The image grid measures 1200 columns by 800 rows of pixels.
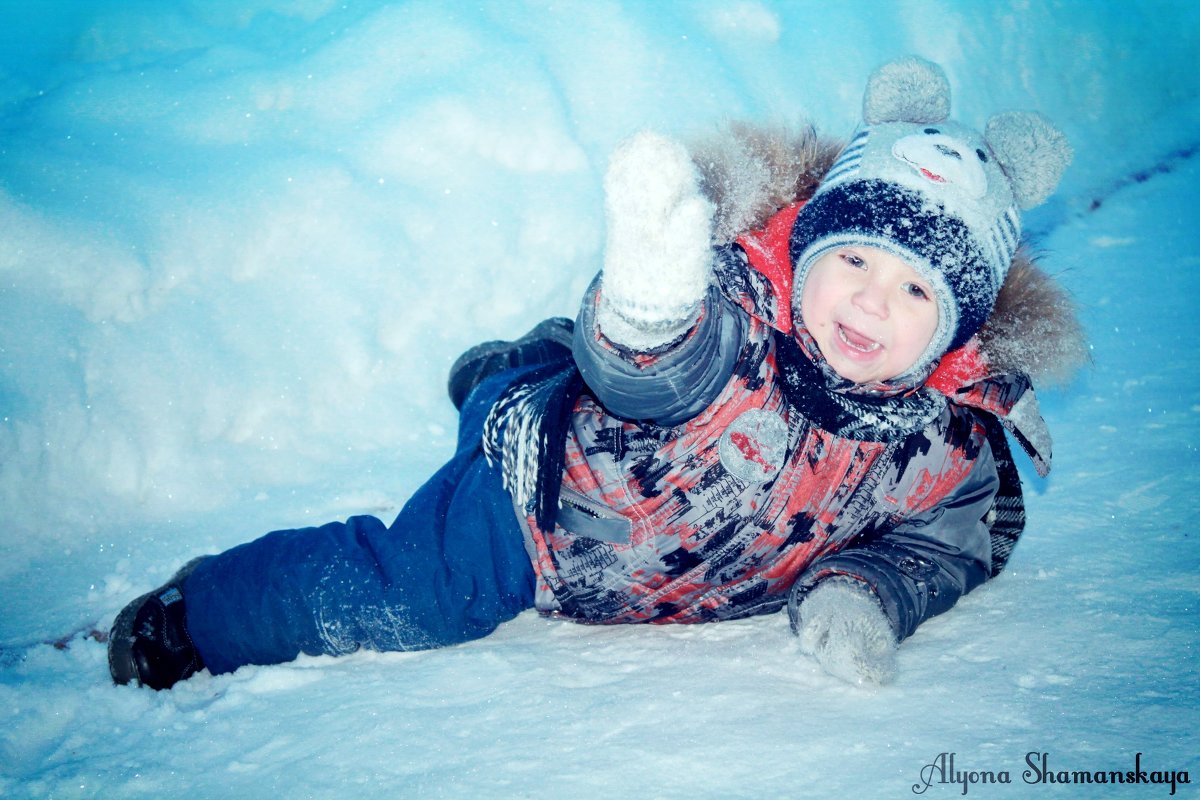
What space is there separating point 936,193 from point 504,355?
3.15 ft

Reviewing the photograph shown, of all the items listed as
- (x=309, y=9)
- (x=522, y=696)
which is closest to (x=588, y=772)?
(x=522, y=696)

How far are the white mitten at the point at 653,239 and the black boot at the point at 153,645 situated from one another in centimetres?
89

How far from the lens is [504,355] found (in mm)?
1708

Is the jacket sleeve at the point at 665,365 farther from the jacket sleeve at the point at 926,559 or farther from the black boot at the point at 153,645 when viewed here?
the black boot at the point at 153,645

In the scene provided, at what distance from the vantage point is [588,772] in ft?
2.96

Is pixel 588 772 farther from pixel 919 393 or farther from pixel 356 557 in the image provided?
pixel 919 393

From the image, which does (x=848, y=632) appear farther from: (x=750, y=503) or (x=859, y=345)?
(x=859, y=345)

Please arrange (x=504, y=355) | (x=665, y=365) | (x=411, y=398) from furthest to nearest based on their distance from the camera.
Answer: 1. (x=411, y=398)
2. (x=504, y=355)
3. (x=665, y=365)

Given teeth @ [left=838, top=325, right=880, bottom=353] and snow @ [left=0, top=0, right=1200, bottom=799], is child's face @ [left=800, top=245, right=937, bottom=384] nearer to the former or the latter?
teeth @ [left=838, top=325, right=880, bottom=353]

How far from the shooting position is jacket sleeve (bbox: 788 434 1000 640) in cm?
112

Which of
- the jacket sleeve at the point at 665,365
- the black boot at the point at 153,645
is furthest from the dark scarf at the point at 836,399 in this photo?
the black boot at the point at 153,645

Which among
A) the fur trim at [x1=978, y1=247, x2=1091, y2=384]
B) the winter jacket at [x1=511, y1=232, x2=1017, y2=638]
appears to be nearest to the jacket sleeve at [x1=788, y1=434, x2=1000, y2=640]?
the winter jacket at [x1=511, y1=232, x2=1017, y2=638]

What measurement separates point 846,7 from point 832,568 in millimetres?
2846

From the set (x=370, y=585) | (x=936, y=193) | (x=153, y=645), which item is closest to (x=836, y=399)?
(x=936, y=193)
